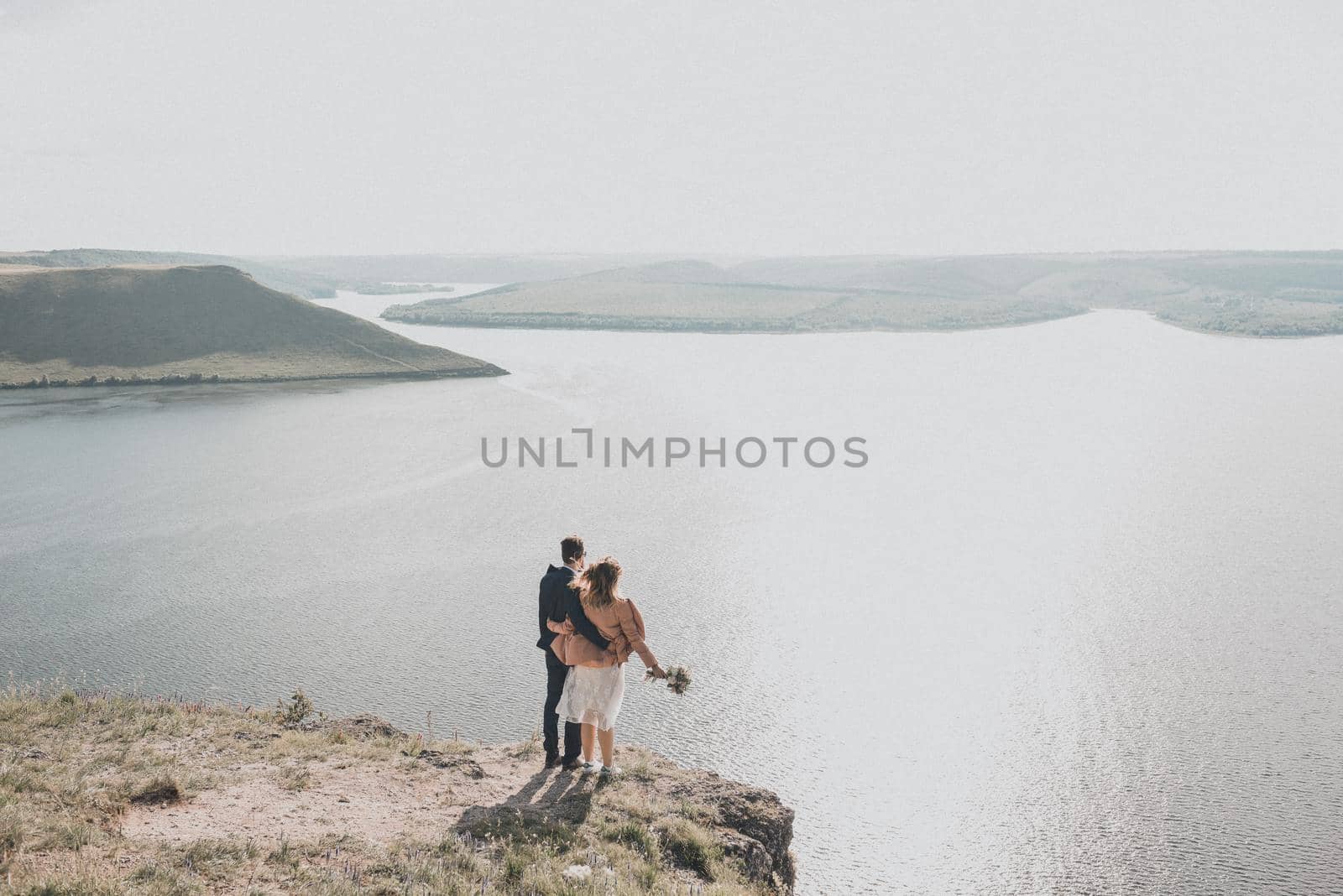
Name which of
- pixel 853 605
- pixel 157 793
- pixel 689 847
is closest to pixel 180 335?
pixel 853 605

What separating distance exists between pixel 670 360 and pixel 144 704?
68.5 m

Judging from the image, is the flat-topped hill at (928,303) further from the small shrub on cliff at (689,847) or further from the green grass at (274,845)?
the small shrub on cliff at (689,847)

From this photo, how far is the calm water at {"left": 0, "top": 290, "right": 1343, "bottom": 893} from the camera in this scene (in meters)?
12.8

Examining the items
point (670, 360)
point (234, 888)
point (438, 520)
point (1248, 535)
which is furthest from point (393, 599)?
point (670, 360)

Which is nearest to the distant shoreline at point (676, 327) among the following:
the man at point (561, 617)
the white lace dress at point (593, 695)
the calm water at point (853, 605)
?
the calm water at point (853, 605)

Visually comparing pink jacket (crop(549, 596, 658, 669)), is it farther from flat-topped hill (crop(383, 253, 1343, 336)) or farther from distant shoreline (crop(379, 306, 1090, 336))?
flat-topped hill (crop(383, 253, 1343, 336))

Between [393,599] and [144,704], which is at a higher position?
[144,704]

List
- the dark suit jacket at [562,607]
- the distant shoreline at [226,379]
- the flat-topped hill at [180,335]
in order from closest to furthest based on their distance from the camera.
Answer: the dark suit jacket at [562,607] → the distant shoreline at [226,379] → the flat-topped hill at [180,335]

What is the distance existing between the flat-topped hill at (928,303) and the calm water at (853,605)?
Answer: 74963 mm

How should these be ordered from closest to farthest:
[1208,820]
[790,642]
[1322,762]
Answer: [1208,820] < [1322,762] < [790,642]

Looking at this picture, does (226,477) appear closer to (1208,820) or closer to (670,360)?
(1208,820)

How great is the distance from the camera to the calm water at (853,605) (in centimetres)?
1281

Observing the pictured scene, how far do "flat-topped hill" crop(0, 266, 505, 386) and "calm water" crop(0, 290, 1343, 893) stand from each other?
2307 cm

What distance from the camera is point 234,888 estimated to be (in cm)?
594
